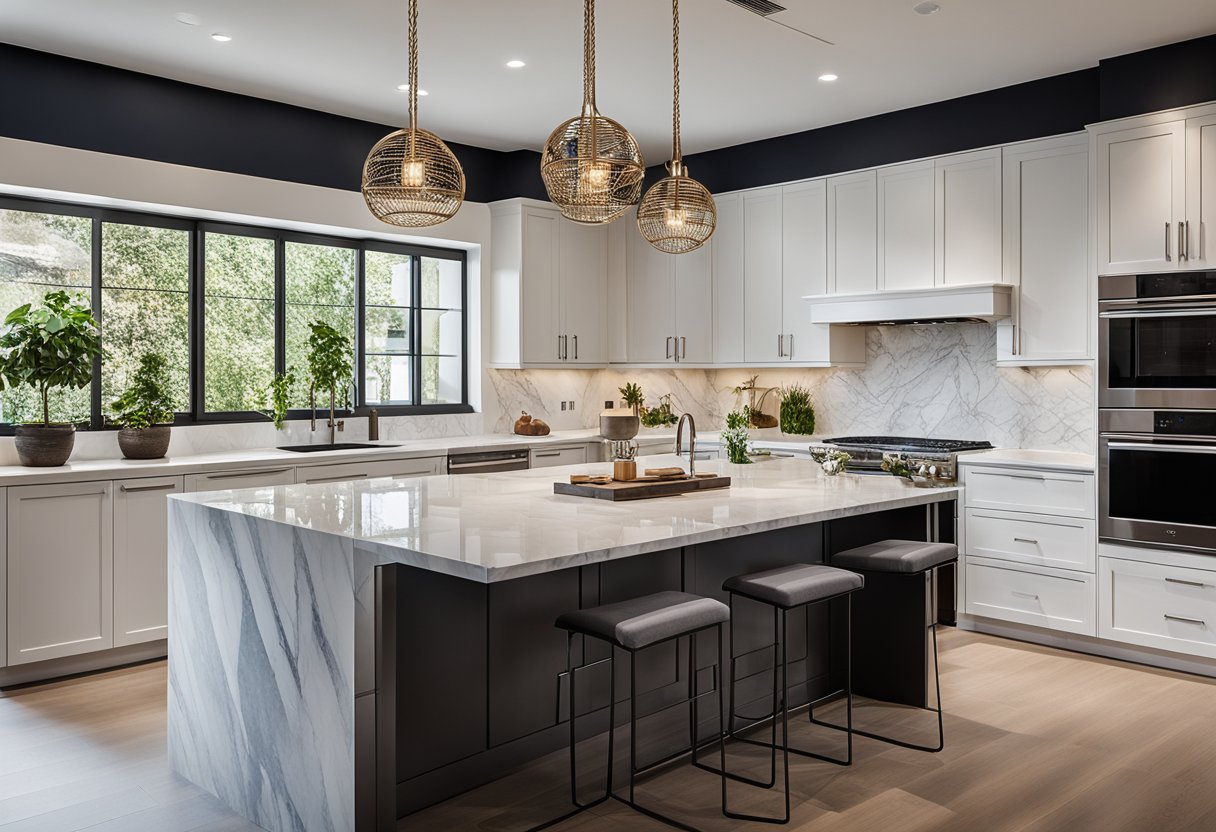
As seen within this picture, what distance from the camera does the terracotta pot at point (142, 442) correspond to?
15.8 ft

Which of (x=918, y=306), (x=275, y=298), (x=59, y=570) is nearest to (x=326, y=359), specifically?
(x=275, y=298)

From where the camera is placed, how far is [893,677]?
4.03 metres

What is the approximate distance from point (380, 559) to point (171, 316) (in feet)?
11.5

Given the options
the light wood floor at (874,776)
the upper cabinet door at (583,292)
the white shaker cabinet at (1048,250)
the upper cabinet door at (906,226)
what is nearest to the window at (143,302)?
the light wood floor at (874,776)

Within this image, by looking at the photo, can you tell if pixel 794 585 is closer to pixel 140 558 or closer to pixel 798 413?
pixel 140 558

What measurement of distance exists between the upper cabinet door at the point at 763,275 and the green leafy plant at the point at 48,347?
395cm

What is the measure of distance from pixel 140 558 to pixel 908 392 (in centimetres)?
450

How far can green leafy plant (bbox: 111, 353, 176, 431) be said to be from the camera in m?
4.83

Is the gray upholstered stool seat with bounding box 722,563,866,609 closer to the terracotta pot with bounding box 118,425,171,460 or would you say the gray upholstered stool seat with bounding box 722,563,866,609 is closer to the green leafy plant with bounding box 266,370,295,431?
the terracotta pot with bounding box 118,425,171,460

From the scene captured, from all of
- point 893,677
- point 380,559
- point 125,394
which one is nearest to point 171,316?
point 125,394

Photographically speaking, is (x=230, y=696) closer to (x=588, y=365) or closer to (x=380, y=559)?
(x=380, y=559)

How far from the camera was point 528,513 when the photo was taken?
3104 mm

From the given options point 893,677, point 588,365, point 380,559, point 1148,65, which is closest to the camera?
point 380,559

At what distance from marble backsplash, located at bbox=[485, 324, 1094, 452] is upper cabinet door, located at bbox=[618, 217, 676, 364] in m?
0.46
